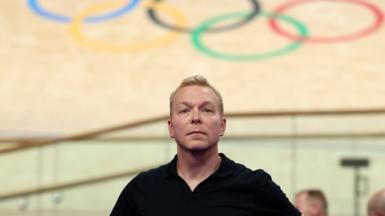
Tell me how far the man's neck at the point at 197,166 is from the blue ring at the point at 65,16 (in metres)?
9.16

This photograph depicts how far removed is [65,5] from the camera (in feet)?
37.1

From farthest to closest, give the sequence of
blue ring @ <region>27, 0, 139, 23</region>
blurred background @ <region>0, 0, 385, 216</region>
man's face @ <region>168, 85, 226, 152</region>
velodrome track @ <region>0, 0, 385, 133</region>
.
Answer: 1. blue ring @ <region>27, 0, 139, 23</region>
2. velodrome track @ <region>0, 0, 385, 133</region>
3. blurred background @ <region>0, 0, 385, 216</region>
4. man's face @ <region>168, 85, 226, 152</region>

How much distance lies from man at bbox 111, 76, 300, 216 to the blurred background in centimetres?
351

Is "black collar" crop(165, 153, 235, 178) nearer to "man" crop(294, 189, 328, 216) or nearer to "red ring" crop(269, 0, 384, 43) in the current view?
"man" crop(294, 189, 328, 216)

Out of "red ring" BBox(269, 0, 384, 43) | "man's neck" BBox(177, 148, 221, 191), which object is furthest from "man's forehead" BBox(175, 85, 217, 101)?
"red ring" BBox(269, 0, 384, 43)

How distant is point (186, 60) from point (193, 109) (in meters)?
8.13

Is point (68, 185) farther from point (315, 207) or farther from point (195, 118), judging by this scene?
point (195, 118)

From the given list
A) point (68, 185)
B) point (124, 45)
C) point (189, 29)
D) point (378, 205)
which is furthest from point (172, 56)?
point (378, 205)

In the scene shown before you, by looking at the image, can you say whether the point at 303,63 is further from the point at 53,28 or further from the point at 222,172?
the point at 222,172

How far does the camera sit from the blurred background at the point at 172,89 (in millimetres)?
5762

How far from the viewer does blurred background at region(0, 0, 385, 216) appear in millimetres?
5762

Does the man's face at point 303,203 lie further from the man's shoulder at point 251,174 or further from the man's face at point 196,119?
the man's face at point 196,119

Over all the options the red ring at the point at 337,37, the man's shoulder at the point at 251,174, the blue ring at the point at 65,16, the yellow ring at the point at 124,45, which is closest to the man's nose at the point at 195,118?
the man's shoulder at the point at 251,174

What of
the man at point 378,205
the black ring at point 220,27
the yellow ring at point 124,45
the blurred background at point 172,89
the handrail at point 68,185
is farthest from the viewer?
the black ring at point 220,27
